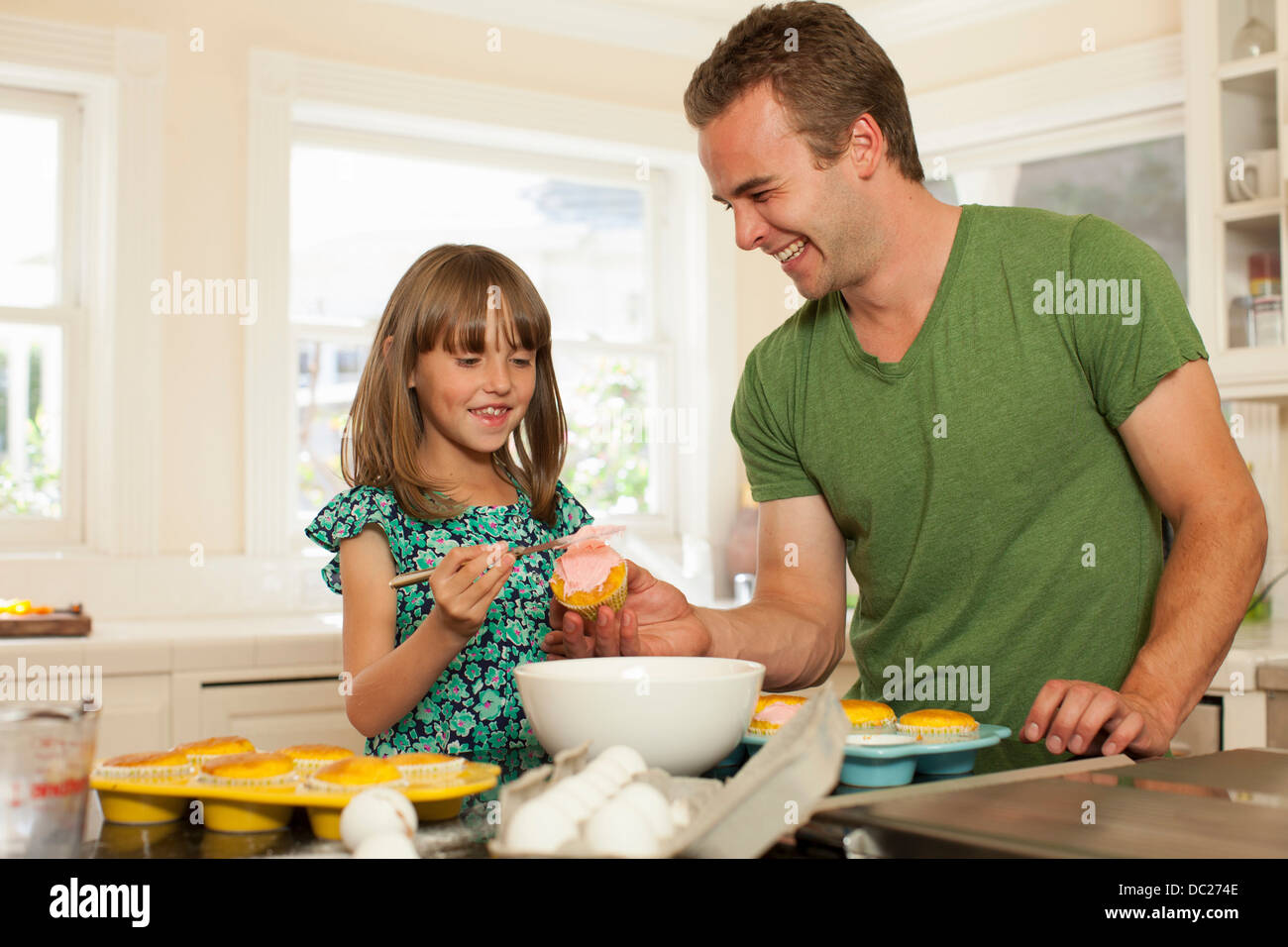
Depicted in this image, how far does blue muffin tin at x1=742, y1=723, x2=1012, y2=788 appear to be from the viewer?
33.8 inches

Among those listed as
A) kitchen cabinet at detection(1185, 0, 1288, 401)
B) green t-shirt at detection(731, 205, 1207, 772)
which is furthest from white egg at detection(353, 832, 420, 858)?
kitchen cabinet at detection(1185, 0, 1288, 401)

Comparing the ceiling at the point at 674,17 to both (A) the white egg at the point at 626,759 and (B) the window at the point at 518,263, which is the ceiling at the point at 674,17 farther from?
(A) the white egg at the point at 626,759

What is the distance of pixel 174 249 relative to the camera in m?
3.34

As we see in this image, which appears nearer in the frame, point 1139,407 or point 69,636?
point 1139,407

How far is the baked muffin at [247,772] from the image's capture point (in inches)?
29.2

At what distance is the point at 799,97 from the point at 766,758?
3.56 feet

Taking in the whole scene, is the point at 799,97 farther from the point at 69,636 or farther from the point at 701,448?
the point at 701,448

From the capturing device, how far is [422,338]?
162 centimetres

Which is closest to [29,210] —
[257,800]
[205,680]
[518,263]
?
[518,263]

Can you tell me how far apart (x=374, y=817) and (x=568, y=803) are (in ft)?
0.37

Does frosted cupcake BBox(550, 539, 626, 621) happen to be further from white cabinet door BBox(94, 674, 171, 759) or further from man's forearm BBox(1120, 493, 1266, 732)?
white cabinet door BBox(94, 674, 171, 759)

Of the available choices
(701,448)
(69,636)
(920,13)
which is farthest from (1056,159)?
(69,636)

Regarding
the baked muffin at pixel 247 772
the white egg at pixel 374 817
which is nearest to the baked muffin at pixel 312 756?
the baked muffin at pixel 247 772
